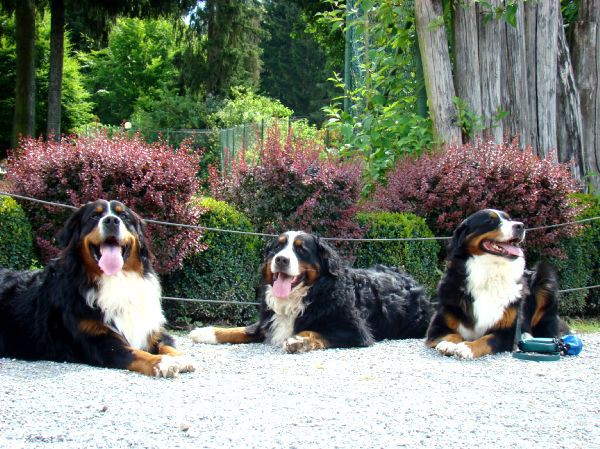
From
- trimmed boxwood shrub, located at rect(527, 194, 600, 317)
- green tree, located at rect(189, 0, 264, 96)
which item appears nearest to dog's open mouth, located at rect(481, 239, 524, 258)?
trimmed boxwood shrub, located at rect(527, 194, 600, 317)

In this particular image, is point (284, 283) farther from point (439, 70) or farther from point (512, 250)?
point (439, 70)

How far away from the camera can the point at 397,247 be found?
932 centimetres

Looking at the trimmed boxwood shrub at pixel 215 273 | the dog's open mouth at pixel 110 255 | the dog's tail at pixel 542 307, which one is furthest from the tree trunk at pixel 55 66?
the dog's tail at pixel 542 307

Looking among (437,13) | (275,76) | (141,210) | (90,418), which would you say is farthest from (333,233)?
(275,76)

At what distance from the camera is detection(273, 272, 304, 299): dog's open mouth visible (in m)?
7.16

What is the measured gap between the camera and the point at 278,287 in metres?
7.19

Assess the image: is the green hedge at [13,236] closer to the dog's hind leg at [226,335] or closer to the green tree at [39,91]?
the dog's hind leg at [226,335]

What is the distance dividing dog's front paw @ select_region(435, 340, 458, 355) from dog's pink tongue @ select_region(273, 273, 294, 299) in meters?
1.43

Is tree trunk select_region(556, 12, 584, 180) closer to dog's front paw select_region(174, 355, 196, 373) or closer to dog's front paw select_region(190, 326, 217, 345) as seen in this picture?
dog's front paw select_region(190, 326, 217, 345)

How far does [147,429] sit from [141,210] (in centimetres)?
415

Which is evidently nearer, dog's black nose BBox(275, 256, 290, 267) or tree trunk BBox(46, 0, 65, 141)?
dog's black nose BBox(275, 256, 290, 267)

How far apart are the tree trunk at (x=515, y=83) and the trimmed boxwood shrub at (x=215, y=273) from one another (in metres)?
5.03

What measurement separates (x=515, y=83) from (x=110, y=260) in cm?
788

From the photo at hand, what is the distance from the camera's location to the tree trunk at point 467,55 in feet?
37.8
